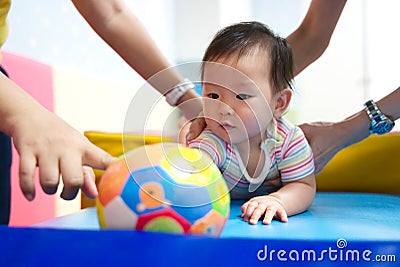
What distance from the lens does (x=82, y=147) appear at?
427 mm

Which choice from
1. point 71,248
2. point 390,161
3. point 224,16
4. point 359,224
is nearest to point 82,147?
point 71,248

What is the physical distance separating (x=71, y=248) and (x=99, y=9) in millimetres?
509

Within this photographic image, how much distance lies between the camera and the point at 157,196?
1.56 ft

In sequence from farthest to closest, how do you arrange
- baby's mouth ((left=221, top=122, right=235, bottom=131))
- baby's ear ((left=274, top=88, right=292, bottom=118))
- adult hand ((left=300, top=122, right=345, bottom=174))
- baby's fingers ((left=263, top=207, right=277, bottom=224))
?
adult hand ((left=300, top=122, right=345, bottom=174)), baby's ear ((left=274, top=88, right=292, bottom=118)), baby's mouth ((left=221, top=122, right=235, bottom=131)), baby's fingers ((left=263, top=207, right=277, bottom=224))

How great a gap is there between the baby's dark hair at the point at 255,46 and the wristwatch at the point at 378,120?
174 mm

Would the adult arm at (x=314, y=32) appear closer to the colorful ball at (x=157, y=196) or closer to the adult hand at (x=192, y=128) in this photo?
the adult hand at (x=192, y=128)

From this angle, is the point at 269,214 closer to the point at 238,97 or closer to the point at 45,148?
the point at 238,97

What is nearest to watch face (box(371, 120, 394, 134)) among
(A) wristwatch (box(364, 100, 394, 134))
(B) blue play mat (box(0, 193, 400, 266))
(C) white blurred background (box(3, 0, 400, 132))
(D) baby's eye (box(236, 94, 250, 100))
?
(A) wristwatch (box(364, 100, 394, 134))

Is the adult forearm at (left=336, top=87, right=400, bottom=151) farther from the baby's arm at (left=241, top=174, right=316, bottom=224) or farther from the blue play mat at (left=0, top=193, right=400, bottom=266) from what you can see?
the blue play mat at (left=0, top=193, right=400, bottom=266)

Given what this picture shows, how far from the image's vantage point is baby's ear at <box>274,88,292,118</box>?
89cm

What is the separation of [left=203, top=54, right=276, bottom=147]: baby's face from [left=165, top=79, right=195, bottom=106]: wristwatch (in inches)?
2.4

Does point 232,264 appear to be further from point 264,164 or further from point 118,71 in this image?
point 118,71

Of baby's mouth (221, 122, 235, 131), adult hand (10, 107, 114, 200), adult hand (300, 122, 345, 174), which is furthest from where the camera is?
adult hand (300, 122, 345, 174)

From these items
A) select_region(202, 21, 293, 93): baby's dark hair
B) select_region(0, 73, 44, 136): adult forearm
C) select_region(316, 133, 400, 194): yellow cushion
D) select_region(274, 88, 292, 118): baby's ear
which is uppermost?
select_region(202, 21, 293, 93): baby's dark hair
